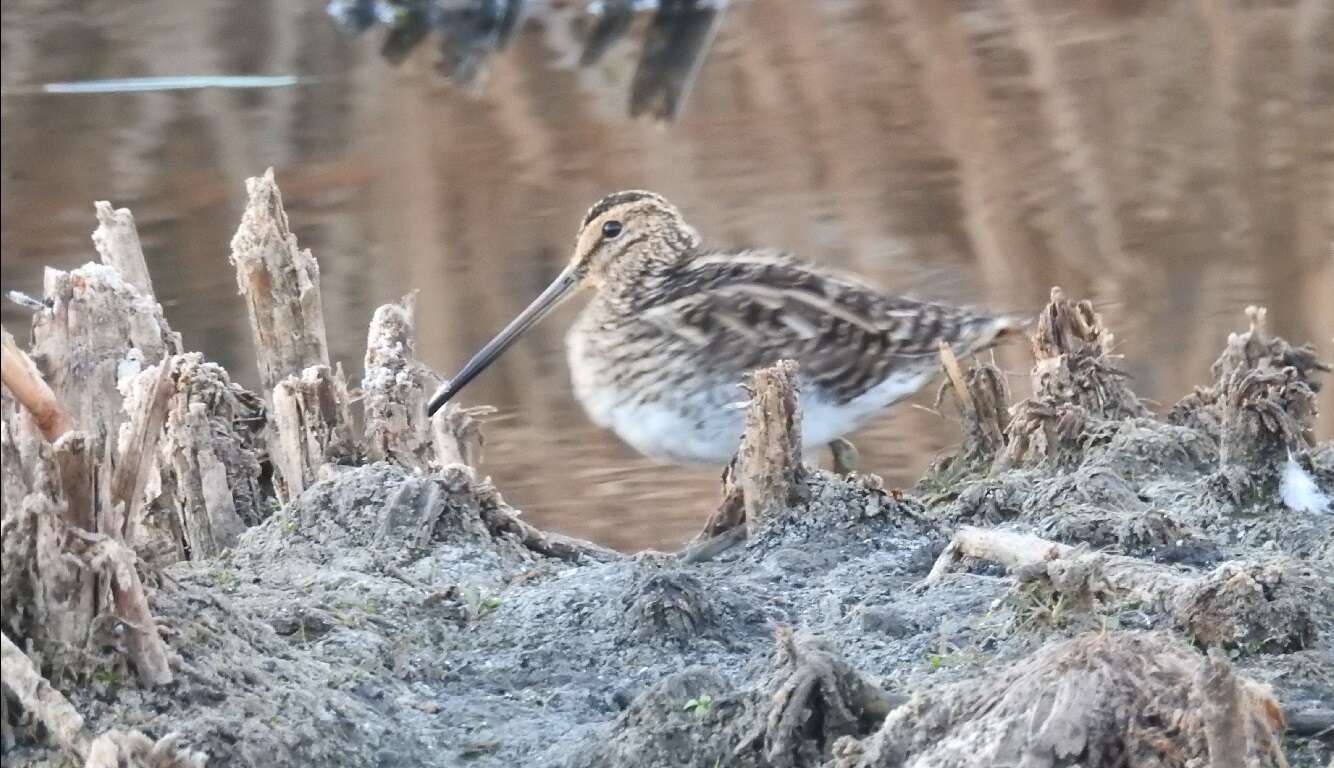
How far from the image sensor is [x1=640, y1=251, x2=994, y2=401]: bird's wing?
16.2 ft

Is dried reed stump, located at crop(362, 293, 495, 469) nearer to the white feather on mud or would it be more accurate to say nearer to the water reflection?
the white feather on mud

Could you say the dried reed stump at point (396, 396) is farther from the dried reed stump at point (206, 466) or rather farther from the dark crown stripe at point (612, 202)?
the dark crown stripe at point (612, 202)

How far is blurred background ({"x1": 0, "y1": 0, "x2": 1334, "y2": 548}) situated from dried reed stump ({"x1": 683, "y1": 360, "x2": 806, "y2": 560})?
121 centimetres

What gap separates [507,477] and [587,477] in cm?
22

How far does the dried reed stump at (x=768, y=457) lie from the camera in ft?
12.8

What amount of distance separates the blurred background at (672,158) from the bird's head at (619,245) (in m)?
0.45

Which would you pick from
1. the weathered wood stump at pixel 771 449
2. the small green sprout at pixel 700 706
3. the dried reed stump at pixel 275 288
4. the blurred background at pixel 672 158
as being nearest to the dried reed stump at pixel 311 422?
the dried reed stump at pixel 275 288

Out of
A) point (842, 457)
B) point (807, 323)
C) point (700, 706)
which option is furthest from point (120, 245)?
point (700, 706)

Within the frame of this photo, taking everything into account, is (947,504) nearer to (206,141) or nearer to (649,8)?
(206,141)

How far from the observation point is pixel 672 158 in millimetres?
9141

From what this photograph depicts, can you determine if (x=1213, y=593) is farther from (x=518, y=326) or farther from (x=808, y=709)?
(x=518, y=326)

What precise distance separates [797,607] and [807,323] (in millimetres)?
1476

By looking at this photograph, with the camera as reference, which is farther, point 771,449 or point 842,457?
point 842,457

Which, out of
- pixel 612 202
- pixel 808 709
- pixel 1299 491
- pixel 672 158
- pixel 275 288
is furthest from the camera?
pixel 672 158
